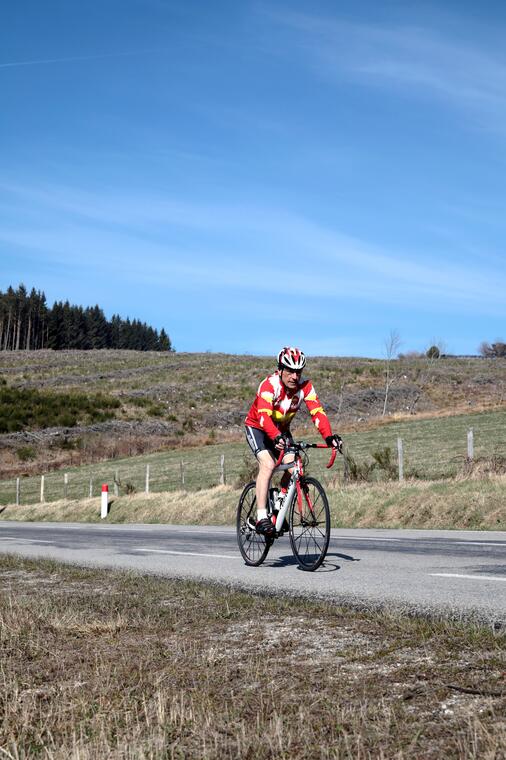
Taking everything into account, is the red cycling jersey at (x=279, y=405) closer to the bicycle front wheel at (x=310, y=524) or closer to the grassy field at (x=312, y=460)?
the bicycle front wheel at (x=310, y=524)

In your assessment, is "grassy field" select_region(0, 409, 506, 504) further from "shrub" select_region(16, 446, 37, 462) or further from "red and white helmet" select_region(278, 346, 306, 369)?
"red and white helmet" select_region(278, 346, 306, 369)

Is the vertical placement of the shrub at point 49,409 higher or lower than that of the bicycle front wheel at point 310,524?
higher

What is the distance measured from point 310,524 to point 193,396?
69763mm

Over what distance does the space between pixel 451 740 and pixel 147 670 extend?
6.07ft

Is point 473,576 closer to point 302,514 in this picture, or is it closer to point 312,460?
point 302,514

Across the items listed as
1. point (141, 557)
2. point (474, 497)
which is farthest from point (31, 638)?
point (474, 497)

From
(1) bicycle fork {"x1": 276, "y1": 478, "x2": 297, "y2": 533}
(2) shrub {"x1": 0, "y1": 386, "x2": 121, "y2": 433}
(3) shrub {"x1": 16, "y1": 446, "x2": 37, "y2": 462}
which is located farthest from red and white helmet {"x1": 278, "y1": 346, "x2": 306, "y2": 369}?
(2) shrub {"x1": 0, "y1": 386, "x2": 121, "y2": 433}

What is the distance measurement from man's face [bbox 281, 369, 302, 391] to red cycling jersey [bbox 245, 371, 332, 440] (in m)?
0.06

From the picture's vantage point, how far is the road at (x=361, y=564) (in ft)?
22.4

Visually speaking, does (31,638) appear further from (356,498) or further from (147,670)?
(356,498)

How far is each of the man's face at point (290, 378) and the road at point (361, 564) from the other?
1919 mm

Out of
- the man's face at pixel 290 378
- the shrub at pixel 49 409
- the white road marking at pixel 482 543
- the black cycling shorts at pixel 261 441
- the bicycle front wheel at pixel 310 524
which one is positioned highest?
the shrub at pixel 49 409

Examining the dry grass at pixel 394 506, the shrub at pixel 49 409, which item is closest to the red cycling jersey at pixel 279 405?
the dry grass at pixel 394 506

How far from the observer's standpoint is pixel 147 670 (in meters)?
4.56
